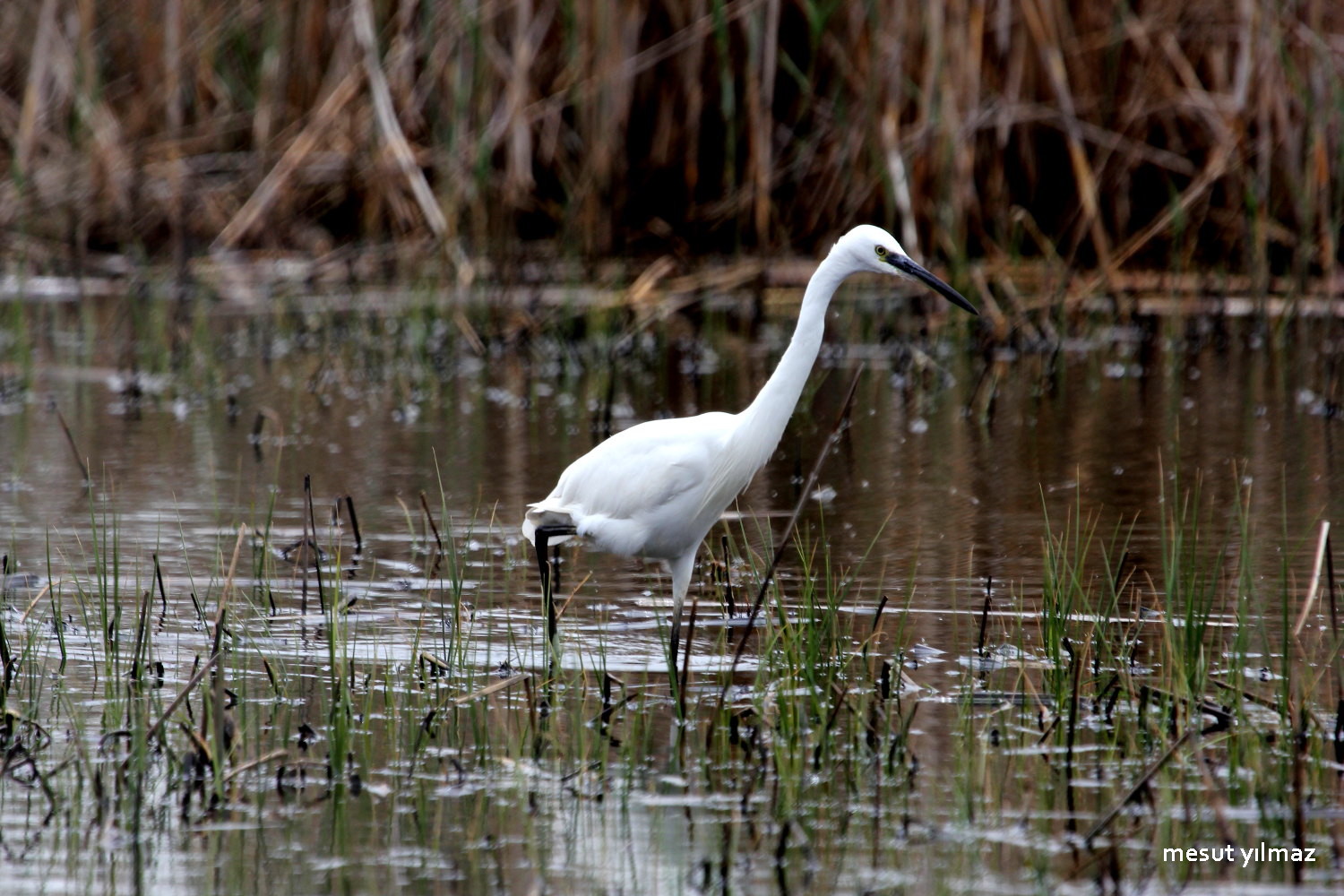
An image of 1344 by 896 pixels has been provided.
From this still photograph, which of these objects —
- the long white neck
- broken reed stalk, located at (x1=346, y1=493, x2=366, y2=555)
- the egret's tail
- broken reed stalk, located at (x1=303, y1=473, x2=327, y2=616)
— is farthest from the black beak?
broken reed stalk, located at (x1=346, y1=493, x2=366, y2=555)

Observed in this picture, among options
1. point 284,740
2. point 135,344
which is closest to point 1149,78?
point 135,344

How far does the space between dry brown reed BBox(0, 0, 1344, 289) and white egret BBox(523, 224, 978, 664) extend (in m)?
5.17

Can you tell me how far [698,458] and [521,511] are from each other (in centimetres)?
166

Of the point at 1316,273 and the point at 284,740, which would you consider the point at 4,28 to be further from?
the point at 284,740

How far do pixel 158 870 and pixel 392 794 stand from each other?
55 centimetres

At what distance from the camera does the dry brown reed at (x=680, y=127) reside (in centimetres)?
1069

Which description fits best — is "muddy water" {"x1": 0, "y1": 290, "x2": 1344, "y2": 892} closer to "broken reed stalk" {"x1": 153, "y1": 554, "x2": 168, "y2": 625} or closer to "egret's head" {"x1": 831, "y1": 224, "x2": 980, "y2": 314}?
"broken reed stalk" {"x1": 153, "y1": 554, "x2": 168, "y2": 625}

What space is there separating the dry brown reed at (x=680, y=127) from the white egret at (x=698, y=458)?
5.17m

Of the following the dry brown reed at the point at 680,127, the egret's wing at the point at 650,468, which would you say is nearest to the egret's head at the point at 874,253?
the egret's wing at the point at 650,468

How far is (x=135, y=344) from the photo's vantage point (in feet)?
34.6

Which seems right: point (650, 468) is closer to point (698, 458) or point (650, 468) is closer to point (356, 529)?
point (698, 458)

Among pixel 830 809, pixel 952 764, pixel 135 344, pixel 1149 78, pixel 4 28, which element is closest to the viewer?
pixel 830 809

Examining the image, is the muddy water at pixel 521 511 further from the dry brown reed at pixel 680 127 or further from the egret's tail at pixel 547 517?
the dry brown reed at pixel 680 127

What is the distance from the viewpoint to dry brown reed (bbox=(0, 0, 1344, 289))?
10688 millimetres
